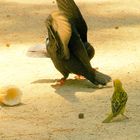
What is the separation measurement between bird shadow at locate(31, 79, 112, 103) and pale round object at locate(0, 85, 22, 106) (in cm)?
54

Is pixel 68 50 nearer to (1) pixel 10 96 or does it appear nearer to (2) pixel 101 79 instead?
(2) pixel 101 79

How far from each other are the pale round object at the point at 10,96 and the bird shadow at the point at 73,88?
54cm

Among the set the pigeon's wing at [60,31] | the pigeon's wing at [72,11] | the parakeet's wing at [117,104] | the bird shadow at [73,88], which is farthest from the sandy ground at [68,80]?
the pigeon's wing at [72,11]

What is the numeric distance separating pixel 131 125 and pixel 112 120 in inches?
8.3

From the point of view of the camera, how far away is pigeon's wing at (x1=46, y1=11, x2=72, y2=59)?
6797mm

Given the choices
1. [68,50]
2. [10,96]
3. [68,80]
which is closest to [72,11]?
[68,50]

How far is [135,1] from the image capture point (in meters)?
13.3

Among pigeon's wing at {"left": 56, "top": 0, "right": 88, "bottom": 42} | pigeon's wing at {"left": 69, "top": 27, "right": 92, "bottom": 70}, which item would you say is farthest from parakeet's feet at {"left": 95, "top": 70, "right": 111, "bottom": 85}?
pigeon's wing at {"left": 56, "top": 0, "right": 88, "bottom": 42}

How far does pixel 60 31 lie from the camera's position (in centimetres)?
684

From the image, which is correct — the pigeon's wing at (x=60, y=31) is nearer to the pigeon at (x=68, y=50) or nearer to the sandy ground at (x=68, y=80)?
the pigeon at (x=68, y=50)

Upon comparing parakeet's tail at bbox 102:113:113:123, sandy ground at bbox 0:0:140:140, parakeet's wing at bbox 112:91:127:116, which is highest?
parakeet's wing at bbox 112:91:127:116

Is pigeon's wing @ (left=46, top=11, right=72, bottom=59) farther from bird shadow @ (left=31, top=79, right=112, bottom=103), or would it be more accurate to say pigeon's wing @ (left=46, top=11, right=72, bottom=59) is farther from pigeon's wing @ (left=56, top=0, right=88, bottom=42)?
pigeon's wing @ (left=56, top=0, right=88, bottom=42)

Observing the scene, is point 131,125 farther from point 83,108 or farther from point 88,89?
point 88,89

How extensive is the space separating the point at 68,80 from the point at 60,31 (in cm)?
86
